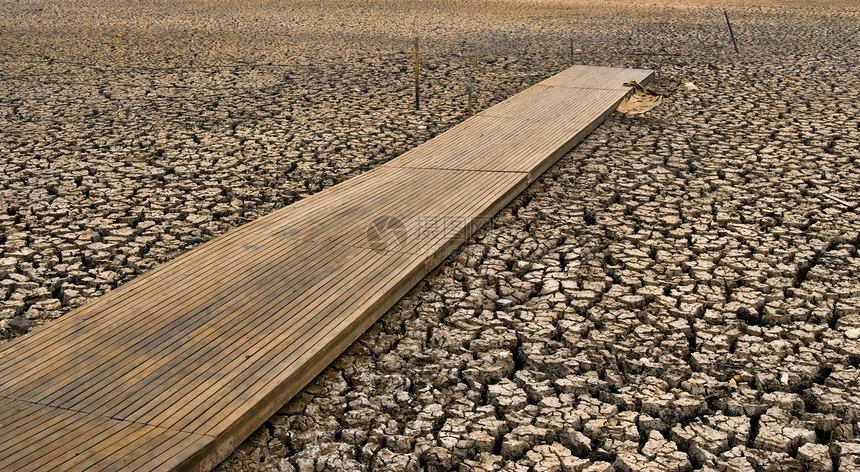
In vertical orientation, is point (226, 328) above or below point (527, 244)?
above

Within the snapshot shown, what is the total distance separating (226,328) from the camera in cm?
303

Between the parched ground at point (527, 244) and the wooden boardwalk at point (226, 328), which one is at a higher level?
the wooden boardwalk at point (226, 328)

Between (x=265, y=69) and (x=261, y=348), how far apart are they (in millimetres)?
6745

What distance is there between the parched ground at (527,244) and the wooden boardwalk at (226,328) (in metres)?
0.14

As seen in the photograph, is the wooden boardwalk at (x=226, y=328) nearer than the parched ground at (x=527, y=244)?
Yes

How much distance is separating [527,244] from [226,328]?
1.80 metres

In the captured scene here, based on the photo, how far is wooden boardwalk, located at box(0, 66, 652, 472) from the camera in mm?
2400

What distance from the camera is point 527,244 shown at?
4.24 meters

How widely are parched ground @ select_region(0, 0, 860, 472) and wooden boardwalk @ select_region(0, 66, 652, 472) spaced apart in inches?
5.5

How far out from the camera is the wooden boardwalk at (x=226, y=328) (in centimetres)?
240

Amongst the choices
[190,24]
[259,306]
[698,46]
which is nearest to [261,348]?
[259,306]

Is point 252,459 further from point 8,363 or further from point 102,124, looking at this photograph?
point 102,124

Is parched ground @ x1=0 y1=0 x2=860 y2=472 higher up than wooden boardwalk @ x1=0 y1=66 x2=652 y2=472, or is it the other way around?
wooden boardwalk @ x1=0 y1=66 x2=652 y2=472

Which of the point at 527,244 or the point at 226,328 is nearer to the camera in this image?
the point at 226,328
